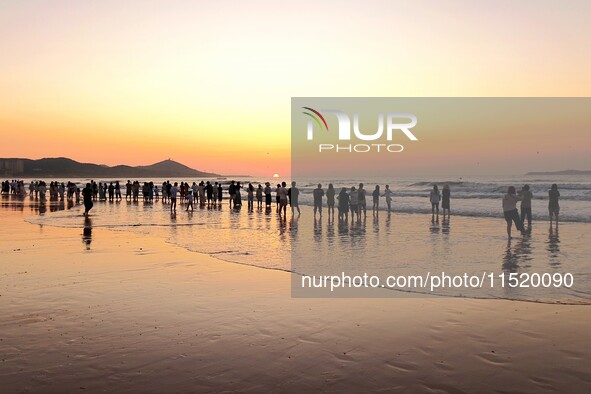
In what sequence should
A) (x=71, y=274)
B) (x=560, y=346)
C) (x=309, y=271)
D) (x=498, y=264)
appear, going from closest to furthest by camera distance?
(x=560, y=346)
(x=71, y=274)
(x=309, y=271)
(x=498, y=264)

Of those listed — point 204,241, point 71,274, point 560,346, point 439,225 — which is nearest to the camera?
point 560,346

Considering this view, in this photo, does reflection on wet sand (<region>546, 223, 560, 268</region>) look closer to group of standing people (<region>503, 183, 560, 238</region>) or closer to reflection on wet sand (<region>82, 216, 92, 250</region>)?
group of standing people (<region>503, 183, 560, 238</region>)

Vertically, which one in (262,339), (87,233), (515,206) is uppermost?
(515,206)

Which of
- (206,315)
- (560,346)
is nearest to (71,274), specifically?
(206,315)

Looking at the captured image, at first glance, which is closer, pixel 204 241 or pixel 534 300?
pixel 534 300

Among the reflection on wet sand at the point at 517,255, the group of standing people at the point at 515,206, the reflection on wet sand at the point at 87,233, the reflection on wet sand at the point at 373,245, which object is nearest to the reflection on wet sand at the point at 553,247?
the reflection on wet sand at the point at 373,245

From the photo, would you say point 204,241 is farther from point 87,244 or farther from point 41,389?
point 41,389

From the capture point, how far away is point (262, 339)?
23.4ft

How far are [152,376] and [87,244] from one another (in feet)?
41.9

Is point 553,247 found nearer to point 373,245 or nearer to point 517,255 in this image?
point 517,255

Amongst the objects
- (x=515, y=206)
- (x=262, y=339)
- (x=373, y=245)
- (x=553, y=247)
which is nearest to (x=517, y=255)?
(x=553, y=247)

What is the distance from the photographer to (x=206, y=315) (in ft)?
27.5

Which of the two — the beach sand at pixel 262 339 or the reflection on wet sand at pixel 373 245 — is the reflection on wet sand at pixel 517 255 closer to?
the reflection on wet sand at pixel 373 245

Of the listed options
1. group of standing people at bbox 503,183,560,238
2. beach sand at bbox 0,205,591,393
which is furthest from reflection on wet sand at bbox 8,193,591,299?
beach sand at bbox 0,205,591,393
